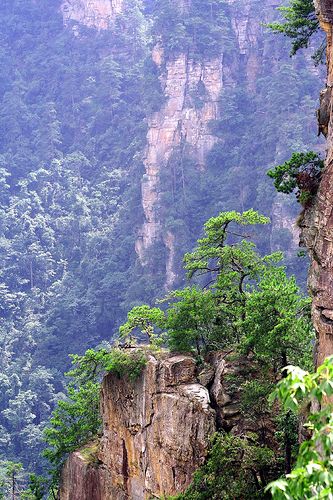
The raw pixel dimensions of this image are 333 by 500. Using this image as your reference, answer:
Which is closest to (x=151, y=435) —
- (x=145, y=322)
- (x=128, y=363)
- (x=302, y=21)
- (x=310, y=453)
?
(x=128, y=363)

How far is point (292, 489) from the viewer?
3.98m

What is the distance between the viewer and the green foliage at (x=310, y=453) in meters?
3.91

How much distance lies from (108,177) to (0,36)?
22.5 meters

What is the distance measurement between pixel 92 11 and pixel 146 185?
22.7 meters

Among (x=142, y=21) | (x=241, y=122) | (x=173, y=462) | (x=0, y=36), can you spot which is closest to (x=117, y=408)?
(x=173, y=462)

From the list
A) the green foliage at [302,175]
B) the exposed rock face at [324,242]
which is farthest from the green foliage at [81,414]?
the exposed rock face at [324,242]

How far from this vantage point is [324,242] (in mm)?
10227

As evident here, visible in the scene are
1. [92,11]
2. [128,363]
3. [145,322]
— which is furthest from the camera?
[92,11]

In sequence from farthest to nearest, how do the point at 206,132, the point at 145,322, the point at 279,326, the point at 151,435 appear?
the point at 206,132, the point at 145,322, the point at 151,435, the point at 279,326

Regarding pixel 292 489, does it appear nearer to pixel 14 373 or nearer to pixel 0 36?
pixel 14 373

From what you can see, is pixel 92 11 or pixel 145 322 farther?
pixel 92 11

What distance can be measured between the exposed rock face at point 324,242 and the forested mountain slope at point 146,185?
32.6m

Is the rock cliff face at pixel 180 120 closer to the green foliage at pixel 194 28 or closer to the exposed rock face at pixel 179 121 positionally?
the exposed rock face at pixel 179 121

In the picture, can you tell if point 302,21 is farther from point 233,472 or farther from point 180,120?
point 180,120
